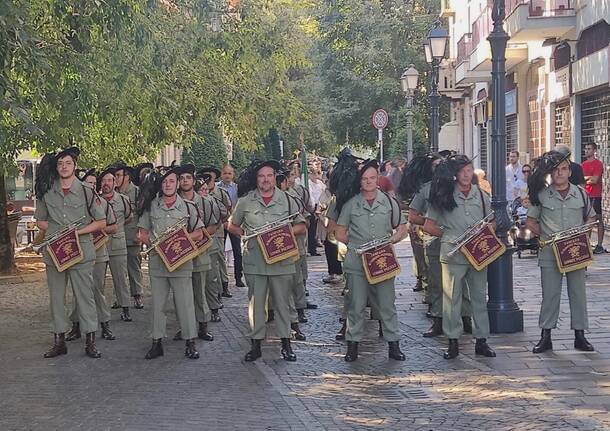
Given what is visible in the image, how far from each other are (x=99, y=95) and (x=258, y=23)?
18.2 feet

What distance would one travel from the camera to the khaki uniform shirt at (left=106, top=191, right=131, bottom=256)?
496 inches

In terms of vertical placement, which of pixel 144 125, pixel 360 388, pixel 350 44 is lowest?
pixel 360 388

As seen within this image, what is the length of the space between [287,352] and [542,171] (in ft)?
9.62

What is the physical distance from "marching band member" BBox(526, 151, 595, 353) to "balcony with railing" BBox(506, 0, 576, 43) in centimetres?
1452

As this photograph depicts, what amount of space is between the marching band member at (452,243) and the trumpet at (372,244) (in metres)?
0.56

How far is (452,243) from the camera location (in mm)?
9469

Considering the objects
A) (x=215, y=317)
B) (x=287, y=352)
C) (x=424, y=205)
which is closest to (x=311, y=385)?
(x=287, y=352)

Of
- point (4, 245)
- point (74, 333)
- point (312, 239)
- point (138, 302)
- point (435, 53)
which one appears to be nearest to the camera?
point (74, 333)

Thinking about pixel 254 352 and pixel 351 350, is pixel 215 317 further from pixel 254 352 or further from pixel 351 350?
pixel 351 350

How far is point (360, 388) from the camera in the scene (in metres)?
8.48

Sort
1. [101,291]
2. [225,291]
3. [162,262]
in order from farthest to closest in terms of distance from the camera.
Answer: [225,291], [101,291], [162,262]

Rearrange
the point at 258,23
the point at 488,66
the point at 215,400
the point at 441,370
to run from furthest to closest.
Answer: the point at 488,66 < the point at 258,23 < the point at 441,370 < the point at 215,400

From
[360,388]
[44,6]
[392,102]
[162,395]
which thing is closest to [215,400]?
[162,395]

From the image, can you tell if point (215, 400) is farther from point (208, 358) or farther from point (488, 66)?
point (488, 66)
